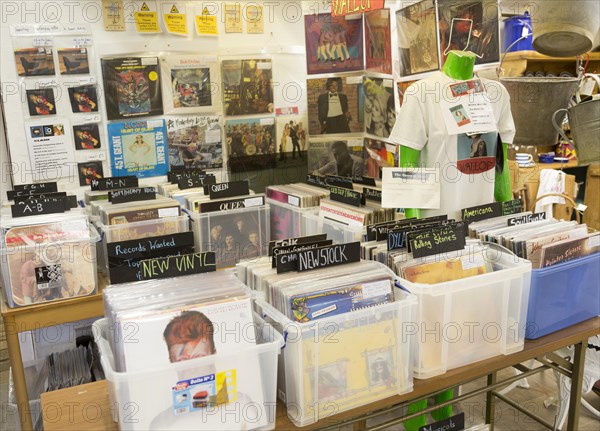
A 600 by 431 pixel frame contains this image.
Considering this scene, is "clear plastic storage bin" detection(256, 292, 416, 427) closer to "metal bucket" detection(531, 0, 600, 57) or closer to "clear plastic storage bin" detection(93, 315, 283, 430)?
"clear plastic storage bin" detection(93, 315, 283, 430)

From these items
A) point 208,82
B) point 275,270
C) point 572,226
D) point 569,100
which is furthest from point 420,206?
point 208,82

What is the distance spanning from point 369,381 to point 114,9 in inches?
117

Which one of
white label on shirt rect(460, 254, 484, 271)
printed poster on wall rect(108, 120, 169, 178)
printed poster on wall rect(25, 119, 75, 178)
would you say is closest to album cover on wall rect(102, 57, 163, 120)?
printed poster on wall rect(108, 120, 169, 178)

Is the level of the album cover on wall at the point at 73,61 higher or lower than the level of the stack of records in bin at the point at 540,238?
higher

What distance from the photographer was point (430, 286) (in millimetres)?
1389

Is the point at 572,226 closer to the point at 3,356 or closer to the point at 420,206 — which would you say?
the point at 420,206

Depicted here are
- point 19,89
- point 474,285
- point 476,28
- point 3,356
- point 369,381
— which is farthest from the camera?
point 3,356

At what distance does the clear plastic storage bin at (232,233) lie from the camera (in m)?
2.53

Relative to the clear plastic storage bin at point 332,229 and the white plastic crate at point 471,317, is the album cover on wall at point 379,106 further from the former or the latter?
the white plastic crate at point 471,317

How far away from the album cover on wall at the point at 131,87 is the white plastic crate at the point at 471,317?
2.69 metres

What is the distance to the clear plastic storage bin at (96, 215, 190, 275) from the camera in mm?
2342

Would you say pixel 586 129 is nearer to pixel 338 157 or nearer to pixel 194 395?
pixel 194 395

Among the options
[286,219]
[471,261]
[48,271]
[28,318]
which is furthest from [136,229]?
[471,261]

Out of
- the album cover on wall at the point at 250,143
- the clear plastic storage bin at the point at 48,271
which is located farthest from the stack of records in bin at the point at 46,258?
the album cover on wall at the point at 250,143
